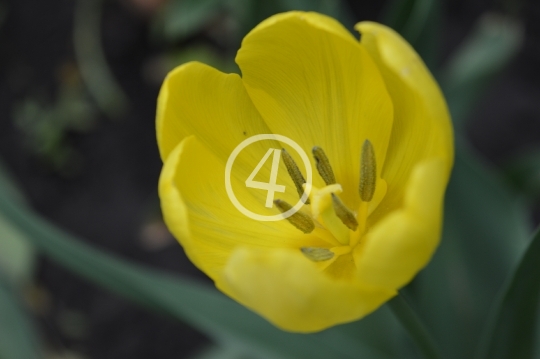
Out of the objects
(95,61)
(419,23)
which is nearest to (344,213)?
(419,23)

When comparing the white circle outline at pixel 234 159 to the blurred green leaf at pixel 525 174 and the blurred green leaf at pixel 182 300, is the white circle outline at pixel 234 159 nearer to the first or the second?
the blurred green leaf at pixel 182 300

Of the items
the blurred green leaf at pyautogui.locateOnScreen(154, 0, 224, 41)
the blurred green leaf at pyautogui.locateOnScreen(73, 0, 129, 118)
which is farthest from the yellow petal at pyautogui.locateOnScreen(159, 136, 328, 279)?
the blurred green leaf at pyautogui.locateOnScreen(73, 0, 129, 118)

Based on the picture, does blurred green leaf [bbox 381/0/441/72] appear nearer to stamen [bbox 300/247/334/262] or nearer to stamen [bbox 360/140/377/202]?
stamen [bbox 360/140/377/202]

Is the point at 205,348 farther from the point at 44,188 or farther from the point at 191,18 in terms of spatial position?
the point at 191,18

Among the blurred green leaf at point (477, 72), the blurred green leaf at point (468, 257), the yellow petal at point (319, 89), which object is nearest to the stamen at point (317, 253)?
the yellow petal at point (319, 89)

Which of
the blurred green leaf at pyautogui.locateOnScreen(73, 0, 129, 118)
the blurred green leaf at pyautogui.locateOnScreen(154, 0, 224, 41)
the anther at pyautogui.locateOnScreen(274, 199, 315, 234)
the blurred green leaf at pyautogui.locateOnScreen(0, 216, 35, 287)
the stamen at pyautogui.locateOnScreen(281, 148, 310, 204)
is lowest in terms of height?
the blurred green leaf at pyautogui.locateOnScreen(0, 216, 35, 287)

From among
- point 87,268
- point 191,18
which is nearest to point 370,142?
point 87,268
